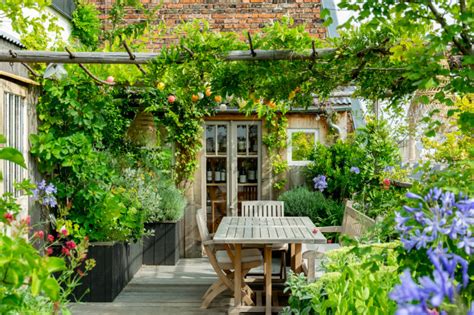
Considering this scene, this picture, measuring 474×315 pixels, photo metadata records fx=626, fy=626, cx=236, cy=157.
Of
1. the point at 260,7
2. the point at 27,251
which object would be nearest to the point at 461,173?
the point at 27,251

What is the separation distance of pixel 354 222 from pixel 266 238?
3.14ft

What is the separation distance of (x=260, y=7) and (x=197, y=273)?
4.11m

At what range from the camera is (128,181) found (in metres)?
7.56

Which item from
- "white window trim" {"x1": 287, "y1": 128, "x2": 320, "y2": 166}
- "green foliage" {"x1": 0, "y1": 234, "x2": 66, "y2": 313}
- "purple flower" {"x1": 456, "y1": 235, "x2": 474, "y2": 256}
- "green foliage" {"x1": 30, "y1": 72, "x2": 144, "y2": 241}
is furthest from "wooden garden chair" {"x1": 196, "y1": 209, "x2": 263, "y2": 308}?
"purple flower" {"x1": 456, "y1": 235, "x2": 474, "y2": 256}

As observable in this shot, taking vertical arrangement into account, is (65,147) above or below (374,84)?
below

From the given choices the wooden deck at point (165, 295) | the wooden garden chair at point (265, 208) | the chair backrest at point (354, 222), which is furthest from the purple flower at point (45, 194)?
→ the chair backrest at point (354, 222)

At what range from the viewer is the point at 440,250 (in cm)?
123

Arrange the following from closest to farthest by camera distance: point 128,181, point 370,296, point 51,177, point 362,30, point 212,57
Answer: point 370,296 < point 362,30 < point 212,57 < point 51,177 < point 128,181

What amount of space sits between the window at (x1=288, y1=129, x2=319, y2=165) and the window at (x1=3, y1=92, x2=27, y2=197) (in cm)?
408

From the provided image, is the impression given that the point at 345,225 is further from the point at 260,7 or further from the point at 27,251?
the point at 27,251

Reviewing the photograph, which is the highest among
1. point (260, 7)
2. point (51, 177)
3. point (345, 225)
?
point (260, 7)

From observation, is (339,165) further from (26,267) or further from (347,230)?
(26,267)

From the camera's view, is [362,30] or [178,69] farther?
[178,69]

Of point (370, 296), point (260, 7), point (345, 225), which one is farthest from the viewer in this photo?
point (260, 7)
